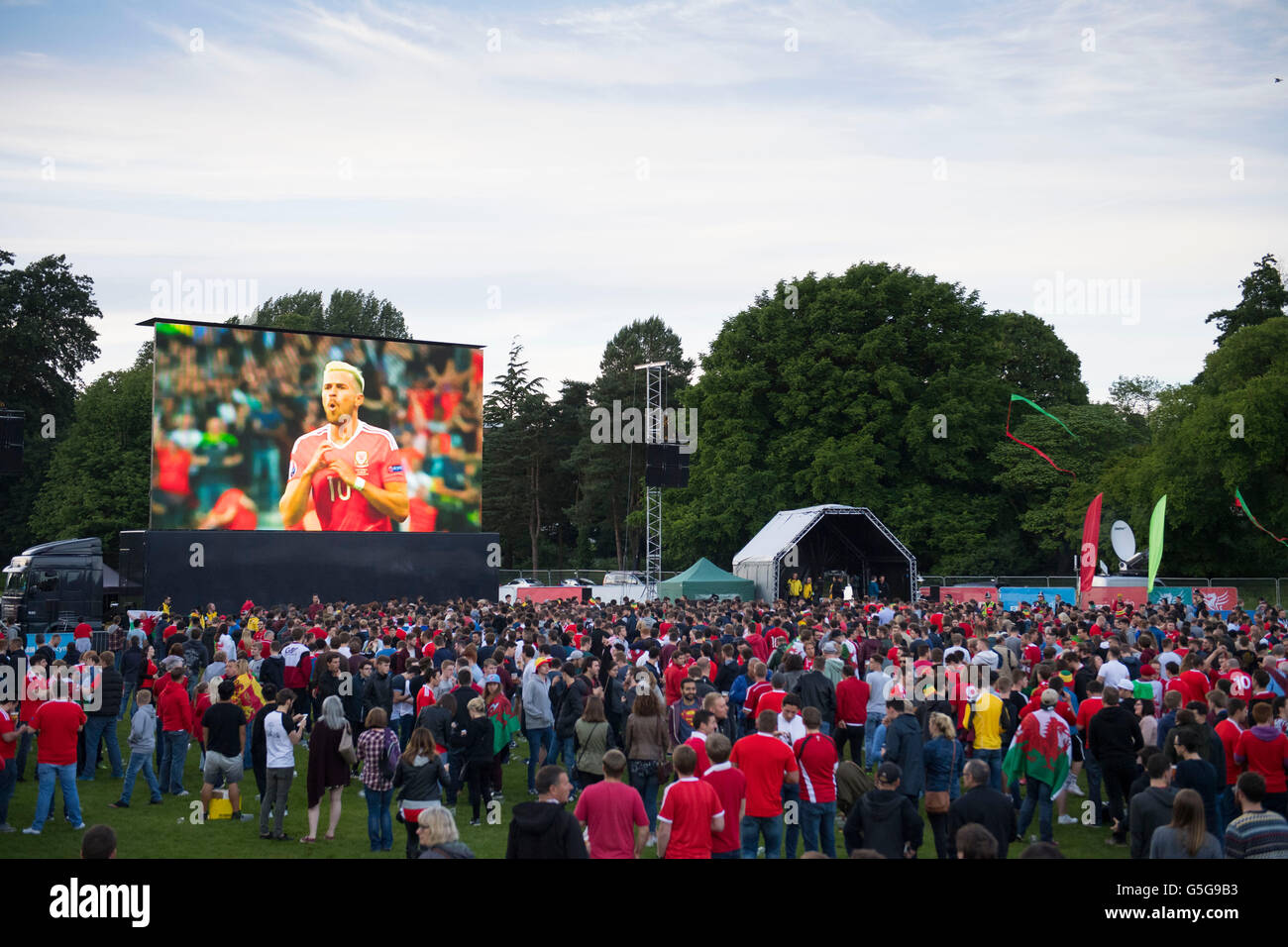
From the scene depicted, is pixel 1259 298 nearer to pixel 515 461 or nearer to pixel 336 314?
pixel 515 461

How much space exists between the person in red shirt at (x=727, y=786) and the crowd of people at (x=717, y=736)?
15 millimetres

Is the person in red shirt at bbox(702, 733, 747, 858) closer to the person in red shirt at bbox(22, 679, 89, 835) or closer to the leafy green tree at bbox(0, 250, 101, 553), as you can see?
the person in red shirt at bbox(22, 679, 89, 835)

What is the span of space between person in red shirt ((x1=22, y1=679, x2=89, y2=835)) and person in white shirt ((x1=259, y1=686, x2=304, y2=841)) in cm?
179

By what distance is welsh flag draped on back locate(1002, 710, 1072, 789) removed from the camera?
32.9 ft

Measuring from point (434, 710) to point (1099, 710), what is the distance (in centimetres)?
611

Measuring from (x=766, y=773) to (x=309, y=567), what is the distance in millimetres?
24802

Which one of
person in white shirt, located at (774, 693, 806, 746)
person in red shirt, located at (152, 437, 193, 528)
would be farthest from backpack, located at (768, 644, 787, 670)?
person in red shirt, located at (152, 437, 193, 528)

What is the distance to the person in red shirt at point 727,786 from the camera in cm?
773

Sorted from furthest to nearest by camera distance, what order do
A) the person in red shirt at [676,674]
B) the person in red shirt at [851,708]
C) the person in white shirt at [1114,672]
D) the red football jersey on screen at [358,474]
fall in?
the red football jersey on screen at [358,474]
the person in red shirt at [676,674]
the person in red shirt at [851,708]
the person in white shirt at [1114,672]

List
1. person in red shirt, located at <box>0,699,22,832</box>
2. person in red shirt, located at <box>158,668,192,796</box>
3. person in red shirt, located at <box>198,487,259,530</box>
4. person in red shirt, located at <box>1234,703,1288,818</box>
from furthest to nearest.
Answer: person in red shirt, located at <box>198,487,259,530</box> → person in red shirt, located at <box>158,668,192,796</box> → person in red shirt, located at <box>0,699,22,832</box> → person in red shirt, located at <box>1234,703,1288,818</box>

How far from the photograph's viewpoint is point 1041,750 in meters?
10.1

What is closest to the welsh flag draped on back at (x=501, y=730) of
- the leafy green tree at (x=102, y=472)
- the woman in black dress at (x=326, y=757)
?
the woman in black dress at (x=326, y=757)

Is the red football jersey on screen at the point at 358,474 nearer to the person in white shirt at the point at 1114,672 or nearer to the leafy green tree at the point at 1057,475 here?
the person in white shirt at the point at 1114,672

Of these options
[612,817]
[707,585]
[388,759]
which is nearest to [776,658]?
[388,759]
